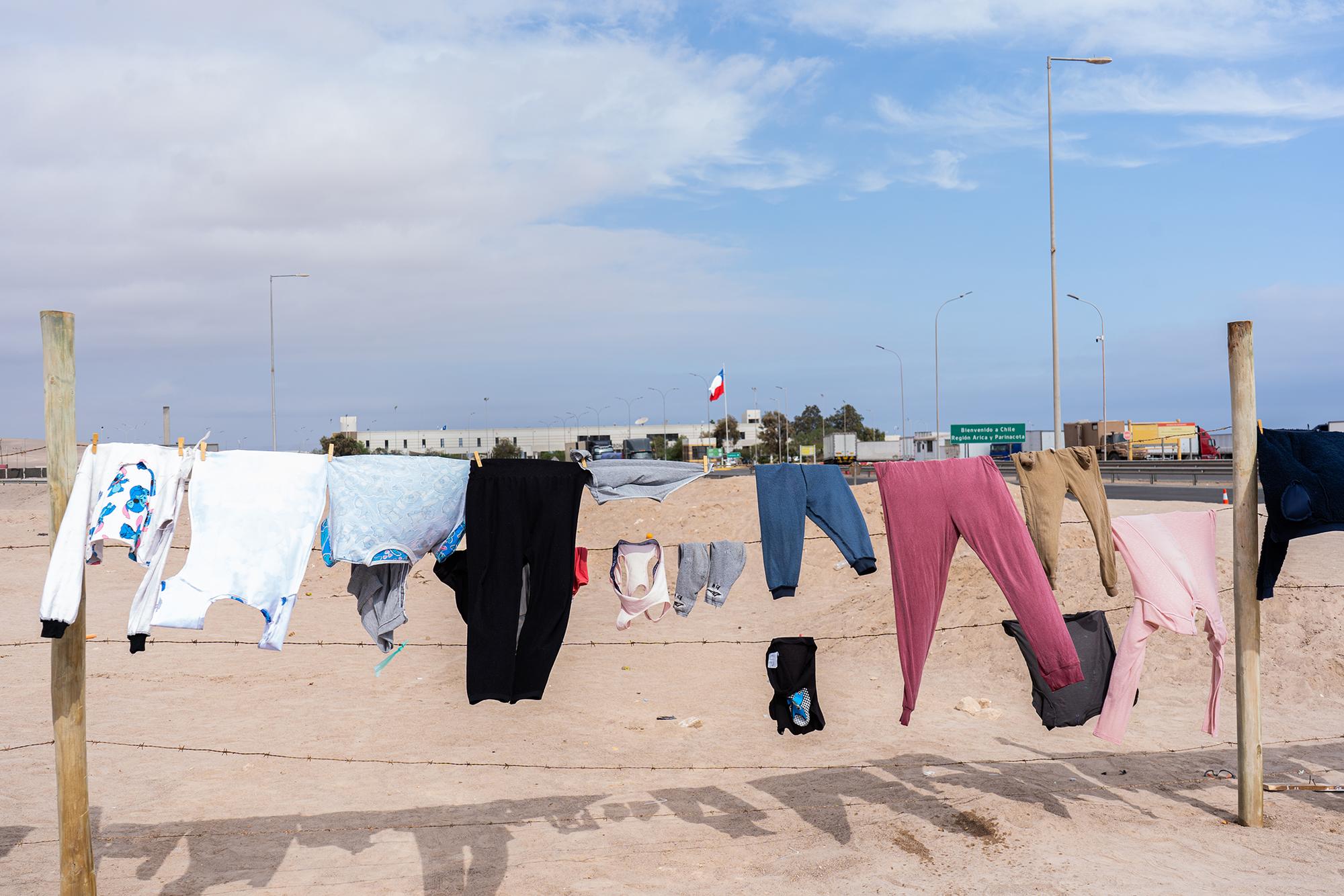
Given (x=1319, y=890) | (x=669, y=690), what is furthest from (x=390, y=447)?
(x=1319, y=890)

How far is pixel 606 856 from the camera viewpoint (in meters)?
8.29

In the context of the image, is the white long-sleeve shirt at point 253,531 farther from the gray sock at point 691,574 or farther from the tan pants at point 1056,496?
the tan pants at point 1056,496

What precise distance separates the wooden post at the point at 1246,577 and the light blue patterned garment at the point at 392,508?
22.7 feet

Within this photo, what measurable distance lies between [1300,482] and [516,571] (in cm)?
666

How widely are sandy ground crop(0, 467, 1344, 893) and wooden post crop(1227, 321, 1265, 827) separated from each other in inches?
19.1

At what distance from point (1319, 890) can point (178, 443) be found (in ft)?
30.6

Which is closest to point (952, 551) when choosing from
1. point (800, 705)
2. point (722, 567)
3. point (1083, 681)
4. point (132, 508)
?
point (1083, 681)

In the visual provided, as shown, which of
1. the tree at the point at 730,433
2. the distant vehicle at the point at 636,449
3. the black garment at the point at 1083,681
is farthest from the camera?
the tree at the point at 730,433

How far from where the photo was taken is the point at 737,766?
1074 cm

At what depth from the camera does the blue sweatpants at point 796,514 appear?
8102 millimetres

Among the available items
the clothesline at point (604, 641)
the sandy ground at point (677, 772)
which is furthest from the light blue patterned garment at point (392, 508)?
the clothesline at point (604, 641)

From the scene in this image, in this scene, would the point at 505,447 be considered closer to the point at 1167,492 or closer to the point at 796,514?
the point at 1167,492

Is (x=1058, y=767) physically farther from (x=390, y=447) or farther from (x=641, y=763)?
(x=390, y=447)

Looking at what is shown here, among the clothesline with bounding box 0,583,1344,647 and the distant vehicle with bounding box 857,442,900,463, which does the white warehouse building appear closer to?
the distant vehicle with bounding box 857,442,900,463
